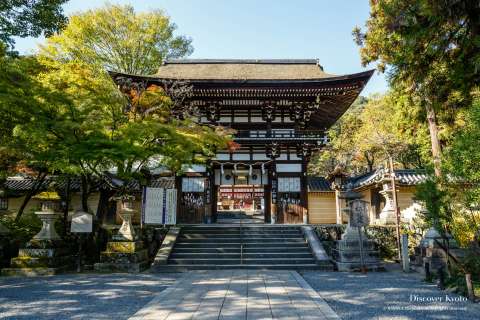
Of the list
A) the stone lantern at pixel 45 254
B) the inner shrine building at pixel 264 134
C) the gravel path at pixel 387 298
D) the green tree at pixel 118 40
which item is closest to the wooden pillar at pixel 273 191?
the inner shrine building at pixel 264 134

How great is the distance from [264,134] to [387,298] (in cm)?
1015

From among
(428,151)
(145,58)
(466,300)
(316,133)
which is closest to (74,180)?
(145,58)

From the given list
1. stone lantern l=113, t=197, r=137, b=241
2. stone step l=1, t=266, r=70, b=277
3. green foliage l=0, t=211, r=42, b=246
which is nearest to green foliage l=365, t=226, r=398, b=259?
stone lantern l=113, t=197, r=137, b=241

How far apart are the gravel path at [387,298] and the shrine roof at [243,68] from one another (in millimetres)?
11449

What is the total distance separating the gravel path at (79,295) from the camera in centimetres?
523

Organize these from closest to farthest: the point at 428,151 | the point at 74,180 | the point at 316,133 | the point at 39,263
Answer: the point at 39,263 → the point at 316,133 → the point at 74,180 → the point at 428,151

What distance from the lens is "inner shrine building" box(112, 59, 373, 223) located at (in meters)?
14.7

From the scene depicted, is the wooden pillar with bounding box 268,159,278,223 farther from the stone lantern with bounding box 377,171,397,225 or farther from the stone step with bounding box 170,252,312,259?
the stone lantern with bounding box 377,171,397,225

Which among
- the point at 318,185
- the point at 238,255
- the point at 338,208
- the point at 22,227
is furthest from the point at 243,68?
the point at 22,227

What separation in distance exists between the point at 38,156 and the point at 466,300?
37.1 feet

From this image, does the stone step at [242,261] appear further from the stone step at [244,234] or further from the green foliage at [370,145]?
the green foliage at [370,145]

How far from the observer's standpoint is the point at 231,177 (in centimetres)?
1605

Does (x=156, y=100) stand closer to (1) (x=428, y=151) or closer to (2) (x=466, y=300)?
(2) (x=466, y=300)

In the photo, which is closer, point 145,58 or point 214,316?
point 214,316
